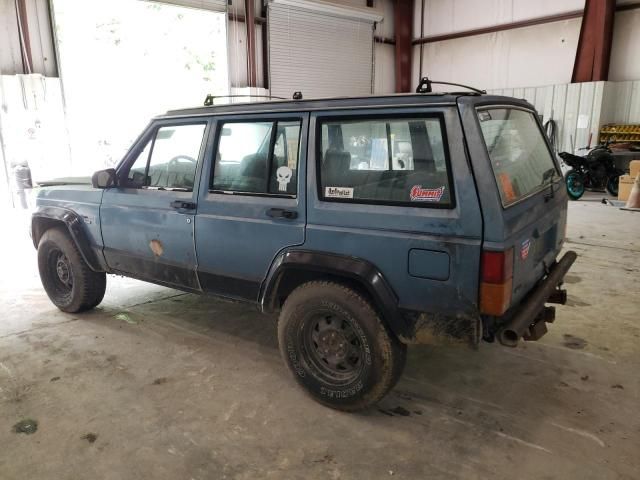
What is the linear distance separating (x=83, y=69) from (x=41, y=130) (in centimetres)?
163

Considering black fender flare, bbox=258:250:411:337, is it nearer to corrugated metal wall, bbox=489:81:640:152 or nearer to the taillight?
the taillight

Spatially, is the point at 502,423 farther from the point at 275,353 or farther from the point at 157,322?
the point at 157,322

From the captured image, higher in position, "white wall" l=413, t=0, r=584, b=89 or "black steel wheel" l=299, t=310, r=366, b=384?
"white wall" l=413, t=0, r=584, b=89

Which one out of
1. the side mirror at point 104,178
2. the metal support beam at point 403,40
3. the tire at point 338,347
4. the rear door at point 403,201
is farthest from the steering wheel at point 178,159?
the metal support beam at point 403,40

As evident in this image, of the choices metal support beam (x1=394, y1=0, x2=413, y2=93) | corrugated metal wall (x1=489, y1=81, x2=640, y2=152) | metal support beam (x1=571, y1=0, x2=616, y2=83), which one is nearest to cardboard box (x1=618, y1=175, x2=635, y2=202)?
corrugated metal wall (x1=489, y1=81, x2=640, y2=152)

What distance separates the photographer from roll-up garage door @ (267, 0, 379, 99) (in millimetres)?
12234

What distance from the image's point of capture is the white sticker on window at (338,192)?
A: 2.57 m

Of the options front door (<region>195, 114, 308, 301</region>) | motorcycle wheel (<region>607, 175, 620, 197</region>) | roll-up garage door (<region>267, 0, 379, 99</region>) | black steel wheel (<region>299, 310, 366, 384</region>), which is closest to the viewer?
black steel wheel (<region>299, 310, 366, 384</region>)

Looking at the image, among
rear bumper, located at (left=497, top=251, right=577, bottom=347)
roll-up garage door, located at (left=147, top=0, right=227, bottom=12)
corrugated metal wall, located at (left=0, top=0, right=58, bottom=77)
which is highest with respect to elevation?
roll-up garage door, located at (left=147, top=0, right=227, bottom=12)

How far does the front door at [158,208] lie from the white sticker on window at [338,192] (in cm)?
100

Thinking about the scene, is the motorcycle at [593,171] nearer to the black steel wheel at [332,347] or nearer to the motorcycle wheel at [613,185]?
the motorcycle wheel at [613,185]

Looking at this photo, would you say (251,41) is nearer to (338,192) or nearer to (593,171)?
(593,171)

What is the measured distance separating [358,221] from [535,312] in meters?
1.03

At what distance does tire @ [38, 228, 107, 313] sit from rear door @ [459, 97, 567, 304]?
3308 millimetres
